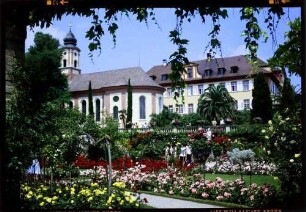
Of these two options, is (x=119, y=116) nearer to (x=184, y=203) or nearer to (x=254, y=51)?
(x=184, y=203)

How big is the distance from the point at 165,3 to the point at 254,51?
94 cm

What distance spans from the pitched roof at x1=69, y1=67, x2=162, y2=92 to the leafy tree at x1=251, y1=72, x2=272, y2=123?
3.85 m

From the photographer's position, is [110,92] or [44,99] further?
[110,92]

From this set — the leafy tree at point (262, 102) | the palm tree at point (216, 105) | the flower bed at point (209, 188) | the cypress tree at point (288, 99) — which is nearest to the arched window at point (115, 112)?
the palm tree at point (216, 105)

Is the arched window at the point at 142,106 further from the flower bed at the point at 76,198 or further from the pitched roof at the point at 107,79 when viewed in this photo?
the flower bed at the point at 76,198

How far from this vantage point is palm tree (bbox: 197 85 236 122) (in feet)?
57.3

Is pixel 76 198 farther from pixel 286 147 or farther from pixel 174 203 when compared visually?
pixel 286 147

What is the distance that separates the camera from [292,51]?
4086 mm

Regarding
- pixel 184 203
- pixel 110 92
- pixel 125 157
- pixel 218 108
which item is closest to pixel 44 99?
pixel 184 203

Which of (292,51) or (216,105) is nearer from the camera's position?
(292,51)

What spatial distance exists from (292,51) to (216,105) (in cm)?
1410

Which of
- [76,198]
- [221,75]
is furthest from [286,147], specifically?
[221,75]

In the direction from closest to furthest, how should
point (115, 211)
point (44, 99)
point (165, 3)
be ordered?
point (115, 211) < point (165, 3) < point (44, 99)

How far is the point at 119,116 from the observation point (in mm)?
13898
